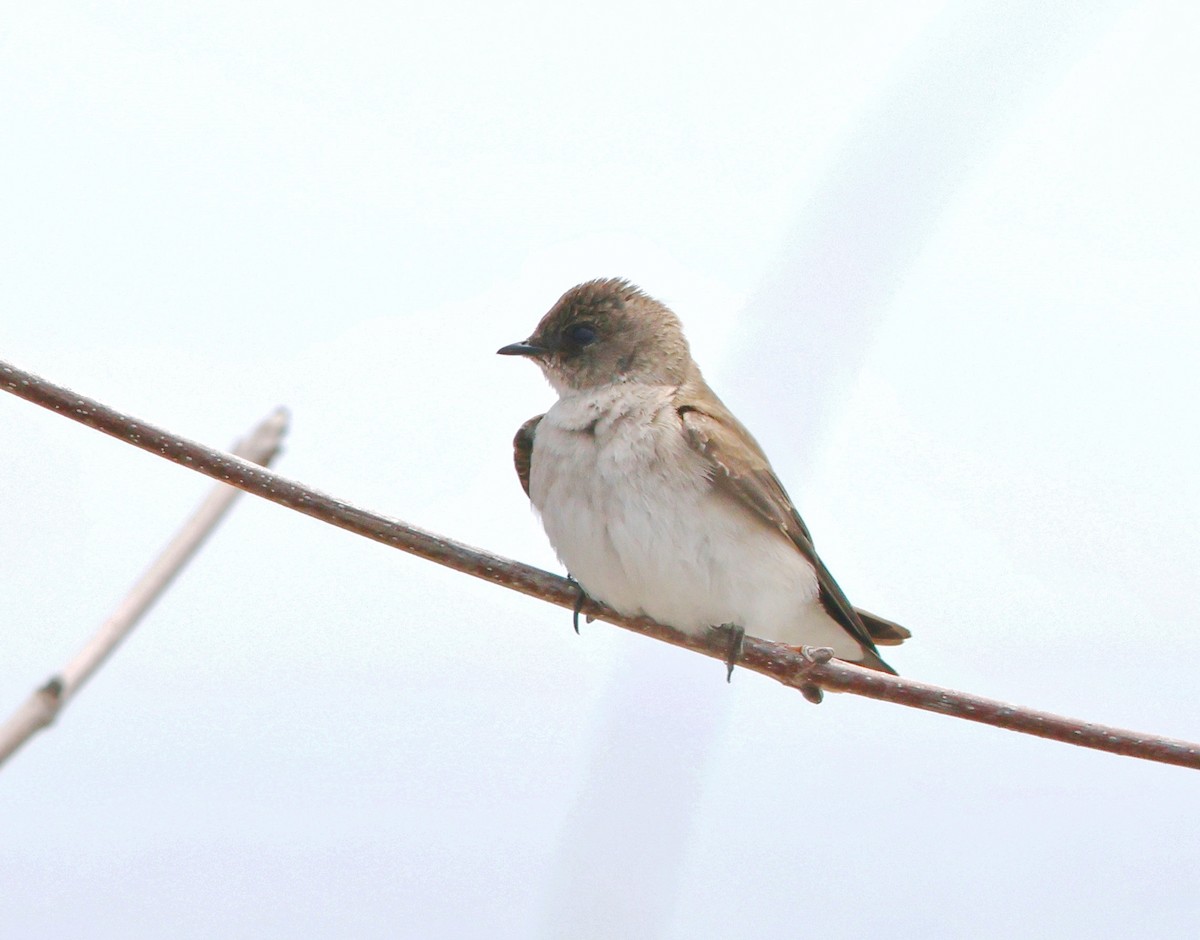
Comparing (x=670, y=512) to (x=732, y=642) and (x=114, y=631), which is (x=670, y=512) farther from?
(x=114, y=631)

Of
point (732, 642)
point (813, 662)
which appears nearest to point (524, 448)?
point (732, 642)

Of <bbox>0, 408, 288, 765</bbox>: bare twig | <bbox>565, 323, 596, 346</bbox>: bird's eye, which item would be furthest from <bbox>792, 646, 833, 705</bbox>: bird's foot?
<bbox>565, 323, 596, 346</bbox>: bird's eye

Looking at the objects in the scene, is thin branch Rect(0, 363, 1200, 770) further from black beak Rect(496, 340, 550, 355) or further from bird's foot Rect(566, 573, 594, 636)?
black beak Rect(496, 340, 550, 355)

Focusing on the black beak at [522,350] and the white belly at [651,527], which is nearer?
the white belly at [651,527]

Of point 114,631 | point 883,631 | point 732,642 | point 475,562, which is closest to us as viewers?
point 475,562

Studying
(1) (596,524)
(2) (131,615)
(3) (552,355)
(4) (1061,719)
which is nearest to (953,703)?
(4) (1061,719)

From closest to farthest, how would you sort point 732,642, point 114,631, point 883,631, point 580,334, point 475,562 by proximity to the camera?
point 475,562
point 114,631
point 732,642
point 883,631
point 580,334

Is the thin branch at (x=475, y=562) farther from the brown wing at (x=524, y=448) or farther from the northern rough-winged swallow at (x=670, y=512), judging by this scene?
the brown wing at (x=524, y=448)

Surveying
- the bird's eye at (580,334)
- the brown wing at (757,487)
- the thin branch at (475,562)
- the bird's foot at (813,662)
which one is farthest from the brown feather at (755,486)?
the thin branch at (475,562)
